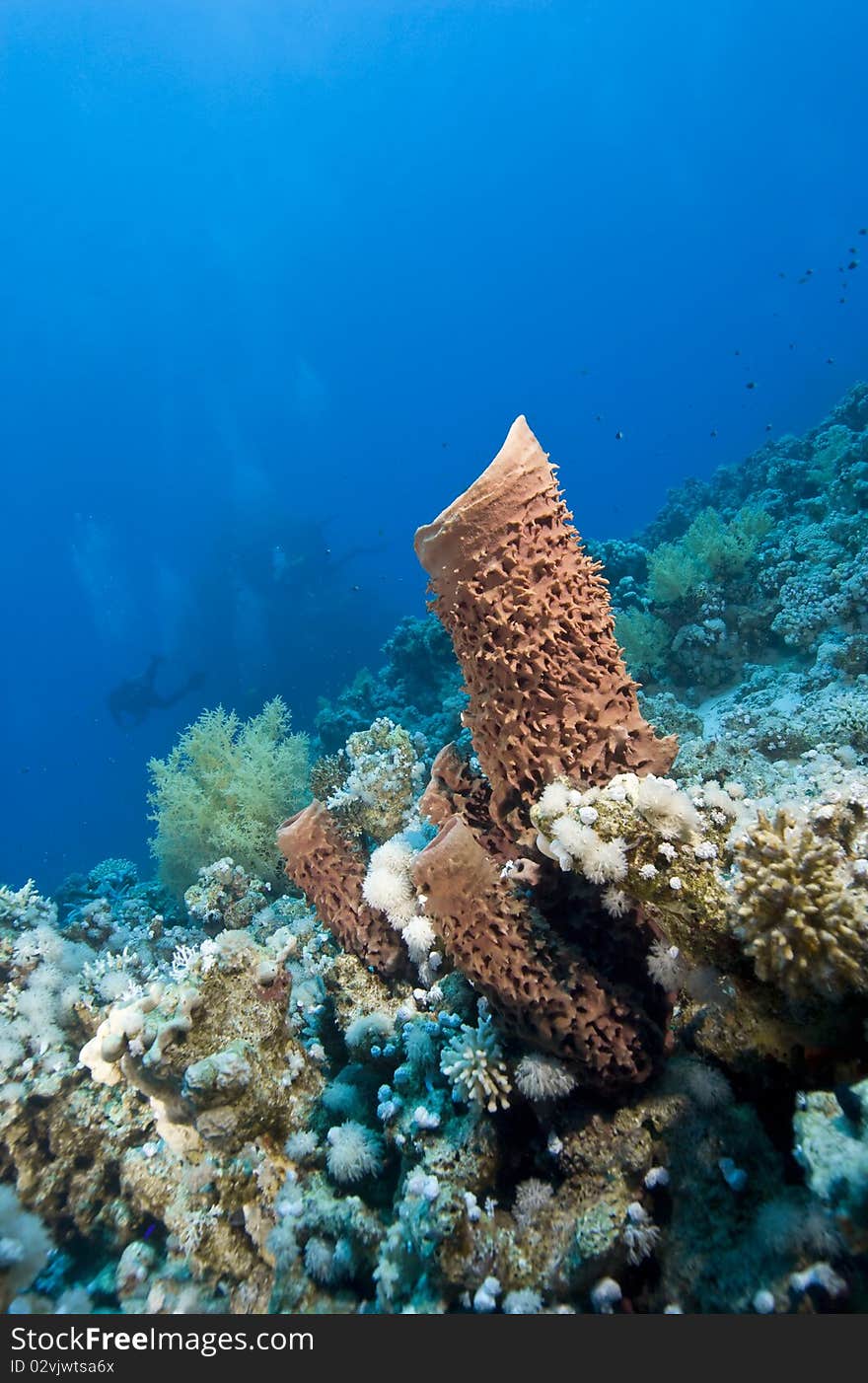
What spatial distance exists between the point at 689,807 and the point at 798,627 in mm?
5799

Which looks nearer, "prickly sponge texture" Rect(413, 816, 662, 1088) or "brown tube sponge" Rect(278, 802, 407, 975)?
"prickly sponge texture" Rect(413, 816, 662, 1088)

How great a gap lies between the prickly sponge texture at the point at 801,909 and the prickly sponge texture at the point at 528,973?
652 mm

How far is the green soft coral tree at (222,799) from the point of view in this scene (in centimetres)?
735

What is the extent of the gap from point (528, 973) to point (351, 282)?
118642 mm

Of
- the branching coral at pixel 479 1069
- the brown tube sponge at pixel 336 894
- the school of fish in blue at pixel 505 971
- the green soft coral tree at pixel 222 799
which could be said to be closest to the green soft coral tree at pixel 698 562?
the school of fish in blue at pixel 505 971

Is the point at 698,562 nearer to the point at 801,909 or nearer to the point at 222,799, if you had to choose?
the point at 222,799

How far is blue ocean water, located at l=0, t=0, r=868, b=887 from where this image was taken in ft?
228

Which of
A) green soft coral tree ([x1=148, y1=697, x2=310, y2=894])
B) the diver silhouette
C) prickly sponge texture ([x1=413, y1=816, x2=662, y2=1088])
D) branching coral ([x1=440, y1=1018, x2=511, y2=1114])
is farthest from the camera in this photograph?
the diver silhouette

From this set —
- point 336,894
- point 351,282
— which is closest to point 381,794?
point 336,894

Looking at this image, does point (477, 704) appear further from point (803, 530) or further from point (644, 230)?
point (644, 230)

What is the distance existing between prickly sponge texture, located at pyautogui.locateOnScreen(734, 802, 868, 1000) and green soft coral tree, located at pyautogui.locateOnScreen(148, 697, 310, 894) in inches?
Result: 226

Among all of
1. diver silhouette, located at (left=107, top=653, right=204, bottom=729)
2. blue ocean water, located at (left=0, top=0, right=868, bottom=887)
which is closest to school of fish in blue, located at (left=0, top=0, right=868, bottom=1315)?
diver silhouette, located at (left=107, top=653, right=204, bottom=729)

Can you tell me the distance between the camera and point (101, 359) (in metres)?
80.1

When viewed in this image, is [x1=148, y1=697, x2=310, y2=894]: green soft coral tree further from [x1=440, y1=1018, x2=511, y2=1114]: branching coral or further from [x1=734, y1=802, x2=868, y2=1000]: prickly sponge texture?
[x1=734, y1=802, x2=868, y2=1000]: prickly sponge texture
